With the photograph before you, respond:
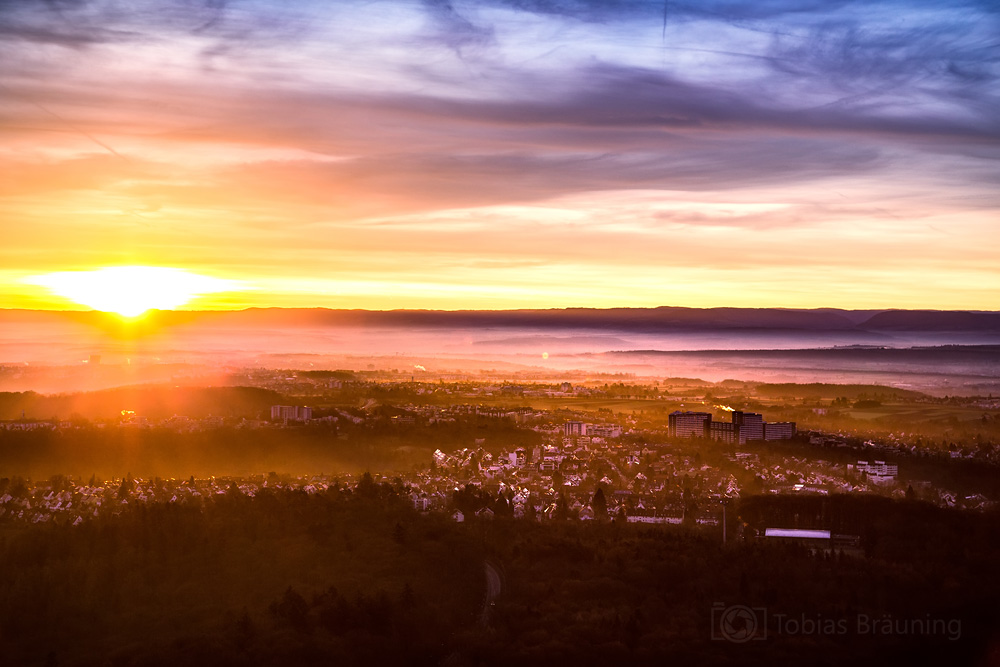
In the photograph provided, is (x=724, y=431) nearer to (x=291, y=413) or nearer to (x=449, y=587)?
(x=291, y=413)

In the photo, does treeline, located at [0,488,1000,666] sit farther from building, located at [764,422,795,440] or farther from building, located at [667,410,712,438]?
building, located at [667,410,712,438]

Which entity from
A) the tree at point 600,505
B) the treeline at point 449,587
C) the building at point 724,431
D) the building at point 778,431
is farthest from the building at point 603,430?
the treeline at point 449,587

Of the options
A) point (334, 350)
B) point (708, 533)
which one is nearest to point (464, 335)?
point (334, 350)

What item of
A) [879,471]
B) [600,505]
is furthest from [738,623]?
[879,471]

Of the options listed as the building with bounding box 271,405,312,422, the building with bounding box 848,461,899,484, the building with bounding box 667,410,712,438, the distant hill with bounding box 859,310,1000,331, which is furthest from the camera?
the distant hill with bounding box 859,310,1000,331

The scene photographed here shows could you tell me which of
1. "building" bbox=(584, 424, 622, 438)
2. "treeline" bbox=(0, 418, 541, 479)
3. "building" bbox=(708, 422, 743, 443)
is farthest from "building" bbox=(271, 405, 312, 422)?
"building" bbox=(708, 422, 743, 443)
